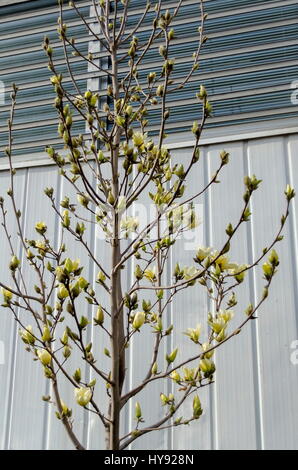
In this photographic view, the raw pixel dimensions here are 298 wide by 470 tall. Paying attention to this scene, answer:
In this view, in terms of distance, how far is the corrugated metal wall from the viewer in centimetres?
161

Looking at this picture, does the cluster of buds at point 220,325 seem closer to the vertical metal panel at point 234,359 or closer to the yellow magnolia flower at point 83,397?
the yellow magnolia flower at point 83,397

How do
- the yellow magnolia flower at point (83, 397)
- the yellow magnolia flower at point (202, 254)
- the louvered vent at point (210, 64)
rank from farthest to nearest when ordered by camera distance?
the louvered vent at point (210, 64), the yellow magnolia flower at point (202, 254), the yellow magnolia flower at point (83, 397)

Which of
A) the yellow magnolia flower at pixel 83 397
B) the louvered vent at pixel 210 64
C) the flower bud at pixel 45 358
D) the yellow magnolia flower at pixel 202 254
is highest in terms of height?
the louvered vent at pixel 210 64

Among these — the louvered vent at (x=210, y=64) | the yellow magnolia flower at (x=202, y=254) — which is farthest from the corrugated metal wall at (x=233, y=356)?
the yellow magnolia flower at (x=202, y=254)

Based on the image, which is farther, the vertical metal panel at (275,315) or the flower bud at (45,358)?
the vertical metal panel at (275,315)

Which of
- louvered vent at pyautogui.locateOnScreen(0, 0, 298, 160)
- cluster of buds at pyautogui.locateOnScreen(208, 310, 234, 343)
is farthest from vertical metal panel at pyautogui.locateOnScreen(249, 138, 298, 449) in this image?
cluster of buds at pyautogui.locateOnScreen(208, 310, 234, 343)

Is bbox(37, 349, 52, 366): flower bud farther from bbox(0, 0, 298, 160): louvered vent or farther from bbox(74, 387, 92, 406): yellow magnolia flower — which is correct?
bbox(0, 0, 298, 160): louvered vent

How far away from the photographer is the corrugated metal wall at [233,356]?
161 cm

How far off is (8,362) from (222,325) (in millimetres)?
1099

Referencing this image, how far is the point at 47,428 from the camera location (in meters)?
1.75

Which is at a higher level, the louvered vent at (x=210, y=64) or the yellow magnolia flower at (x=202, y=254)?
the louvered vent at (x=210, y=64)

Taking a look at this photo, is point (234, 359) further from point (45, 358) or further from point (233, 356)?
point (45, 358)
